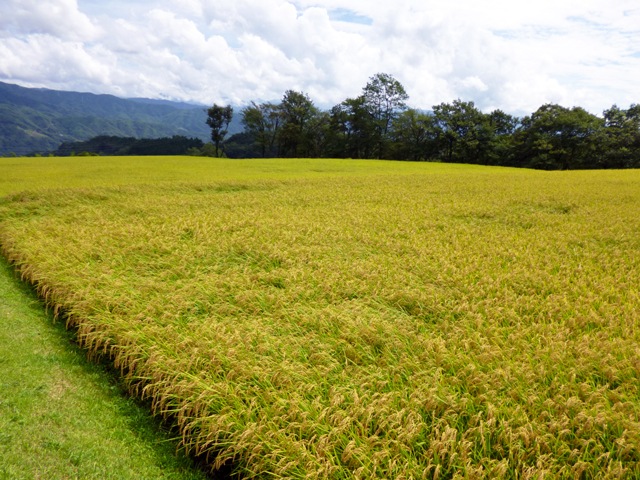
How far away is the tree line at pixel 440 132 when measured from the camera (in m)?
46.5

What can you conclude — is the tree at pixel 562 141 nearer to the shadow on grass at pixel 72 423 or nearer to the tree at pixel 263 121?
the tree at pixel 263 121

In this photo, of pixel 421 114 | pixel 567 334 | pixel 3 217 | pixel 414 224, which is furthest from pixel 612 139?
pixel 3 217

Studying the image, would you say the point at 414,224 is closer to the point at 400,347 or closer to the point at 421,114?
the point at 400,347

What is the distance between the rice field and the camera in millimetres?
2840

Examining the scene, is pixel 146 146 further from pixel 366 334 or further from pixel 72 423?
pixel 366 334

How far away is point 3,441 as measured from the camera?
3.07m

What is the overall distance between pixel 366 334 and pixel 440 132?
2032 inches

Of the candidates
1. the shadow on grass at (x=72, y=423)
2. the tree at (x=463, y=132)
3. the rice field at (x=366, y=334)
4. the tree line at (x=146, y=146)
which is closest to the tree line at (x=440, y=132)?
the tree at (x=463, y=132)

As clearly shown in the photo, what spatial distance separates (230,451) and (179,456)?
0.52 m

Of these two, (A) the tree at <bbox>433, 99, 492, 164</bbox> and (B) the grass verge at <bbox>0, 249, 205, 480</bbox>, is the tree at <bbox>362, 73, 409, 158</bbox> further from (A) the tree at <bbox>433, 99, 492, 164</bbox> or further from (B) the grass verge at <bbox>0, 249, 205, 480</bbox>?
(B) the grass verge at <bbox>0, 249, 205, 480</bbox>

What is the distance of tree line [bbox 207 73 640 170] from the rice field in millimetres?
44003

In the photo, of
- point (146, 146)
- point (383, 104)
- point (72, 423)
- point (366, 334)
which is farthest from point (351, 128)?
point (146, 146)

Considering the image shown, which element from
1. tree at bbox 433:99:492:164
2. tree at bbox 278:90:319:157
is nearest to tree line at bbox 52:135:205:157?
tree at bbox 278:90:319:157

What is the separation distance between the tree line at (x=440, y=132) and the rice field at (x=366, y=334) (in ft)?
144
